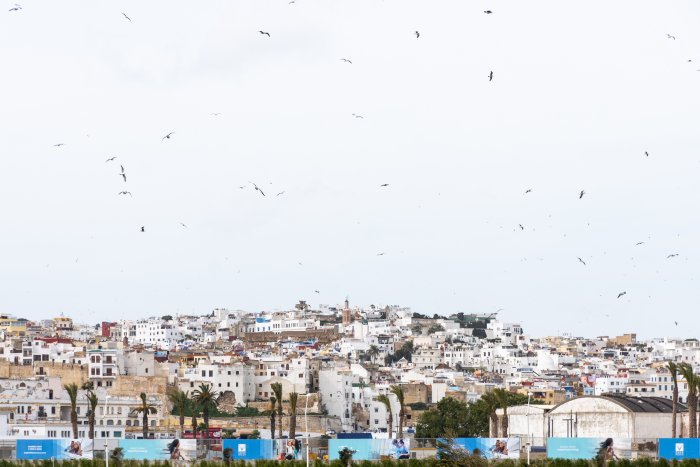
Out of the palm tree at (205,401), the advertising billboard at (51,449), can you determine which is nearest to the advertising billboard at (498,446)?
the advertising billboard at (51,449)

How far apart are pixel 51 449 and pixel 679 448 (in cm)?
1694

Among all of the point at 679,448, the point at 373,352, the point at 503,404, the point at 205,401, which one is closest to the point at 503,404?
the point at 503,404

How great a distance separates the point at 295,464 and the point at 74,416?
29.6 meters

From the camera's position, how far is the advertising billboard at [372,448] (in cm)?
4038

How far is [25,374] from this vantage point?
103 meters

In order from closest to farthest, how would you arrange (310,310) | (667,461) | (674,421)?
(667,461) → (674,421) → (310,310)

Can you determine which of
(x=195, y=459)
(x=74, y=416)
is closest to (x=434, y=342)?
(x=74, y=416)

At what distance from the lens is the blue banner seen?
38709 millimetres

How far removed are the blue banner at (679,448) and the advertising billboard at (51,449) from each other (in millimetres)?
15604

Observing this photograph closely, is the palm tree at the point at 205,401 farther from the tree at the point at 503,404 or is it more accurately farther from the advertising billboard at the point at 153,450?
the advertising billboard at the point at 153,450

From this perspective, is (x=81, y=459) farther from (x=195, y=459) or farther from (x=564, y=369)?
(x=564, y=369)

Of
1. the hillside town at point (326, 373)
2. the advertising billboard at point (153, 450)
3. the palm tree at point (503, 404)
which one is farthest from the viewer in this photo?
the hillside town at point (326, 373)

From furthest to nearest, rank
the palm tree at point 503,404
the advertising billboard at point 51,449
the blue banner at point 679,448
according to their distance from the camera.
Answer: the palm tree at point 503,404, the advertising billboard at point 51,449, the blue banner at point 679,448

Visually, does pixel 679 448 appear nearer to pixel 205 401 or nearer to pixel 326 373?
pixel 205 401
